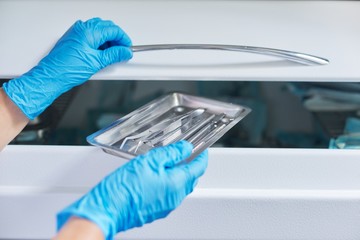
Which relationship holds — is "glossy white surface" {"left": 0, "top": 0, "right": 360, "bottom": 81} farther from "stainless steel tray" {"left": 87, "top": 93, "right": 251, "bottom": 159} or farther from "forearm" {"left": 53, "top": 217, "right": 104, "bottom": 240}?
"forearm" {"left": 53, "top": 217, "right": 104, "bottom": 240}

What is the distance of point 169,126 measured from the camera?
27.0 inches

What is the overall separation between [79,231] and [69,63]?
0.31 metres

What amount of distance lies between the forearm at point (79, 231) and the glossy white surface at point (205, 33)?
9.9 inches

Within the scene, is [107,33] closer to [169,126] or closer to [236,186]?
[169,126]

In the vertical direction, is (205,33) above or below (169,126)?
above

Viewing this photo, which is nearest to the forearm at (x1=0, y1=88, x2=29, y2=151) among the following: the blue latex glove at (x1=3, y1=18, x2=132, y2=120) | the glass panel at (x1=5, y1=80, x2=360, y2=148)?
the blue latex glove at (x1=3, y1=18, x2=132, y2=120)

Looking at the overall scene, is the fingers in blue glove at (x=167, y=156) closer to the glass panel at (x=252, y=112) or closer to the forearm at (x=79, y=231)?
the forearm at (x=79, y=231)

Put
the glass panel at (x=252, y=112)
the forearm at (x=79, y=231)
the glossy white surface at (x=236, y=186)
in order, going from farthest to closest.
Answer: the glass panel at (x=252, y=112), the glossy white surface at (x=236, y=186), the forearm at (x=79, y=231)

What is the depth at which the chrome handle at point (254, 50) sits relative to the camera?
2.20 feet

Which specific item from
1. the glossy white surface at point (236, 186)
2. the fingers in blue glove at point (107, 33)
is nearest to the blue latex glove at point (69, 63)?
the fingers in blue glove at point (107, 33)

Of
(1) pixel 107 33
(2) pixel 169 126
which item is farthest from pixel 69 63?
(2) pixel 169 126

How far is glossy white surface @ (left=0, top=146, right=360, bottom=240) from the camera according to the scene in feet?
2.01

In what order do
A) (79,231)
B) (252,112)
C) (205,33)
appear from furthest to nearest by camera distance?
1. (252,112)
2. (205,33)
3. (79,231)

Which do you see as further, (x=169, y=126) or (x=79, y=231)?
(x=169, y=126)
